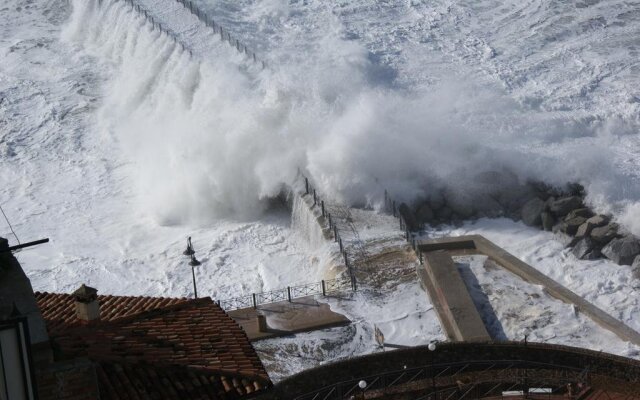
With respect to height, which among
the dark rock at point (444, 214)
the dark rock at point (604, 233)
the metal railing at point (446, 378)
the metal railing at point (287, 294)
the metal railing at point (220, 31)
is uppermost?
the metal railing at point (220, 31)

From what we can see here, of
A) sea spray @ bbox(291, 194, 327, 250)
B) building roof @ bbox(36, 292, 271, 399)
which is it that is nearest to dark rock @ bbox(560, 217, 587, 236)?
sea spray @ bbox(291, 194, 327, 250)

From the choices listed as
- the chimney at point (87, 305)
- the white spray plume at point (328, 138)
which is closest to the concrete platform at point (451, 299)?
the white spray plume at point (328, 138)

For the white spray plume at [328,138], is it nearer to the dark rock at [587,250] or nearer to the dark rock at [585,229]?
the dark rock at [585,229]

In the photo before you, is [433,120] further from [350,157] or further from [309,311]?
[309,311]

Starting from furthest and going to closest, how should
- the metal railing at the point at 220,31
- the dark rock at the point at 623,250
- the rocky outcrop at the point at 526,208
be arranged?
1. the metal railing at the point at 220,31
2. the rocky outcrop at the point at 526,208
3. the dark rock at the point at 623,250

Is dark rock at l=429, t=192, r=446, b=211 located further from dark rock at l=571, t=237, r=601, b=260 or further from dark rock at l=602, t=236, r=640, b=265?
dark rock at l=602, t=236, r=640, b=265

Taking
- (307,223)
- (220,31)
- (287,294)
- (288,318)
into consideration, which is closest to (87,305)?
(288,318)

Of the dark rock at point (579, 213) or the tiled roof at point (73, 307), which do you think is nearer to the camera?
the tiled roof at point (73, 307)

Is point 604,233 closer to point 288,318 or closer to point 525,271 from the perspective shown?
point 525,271
